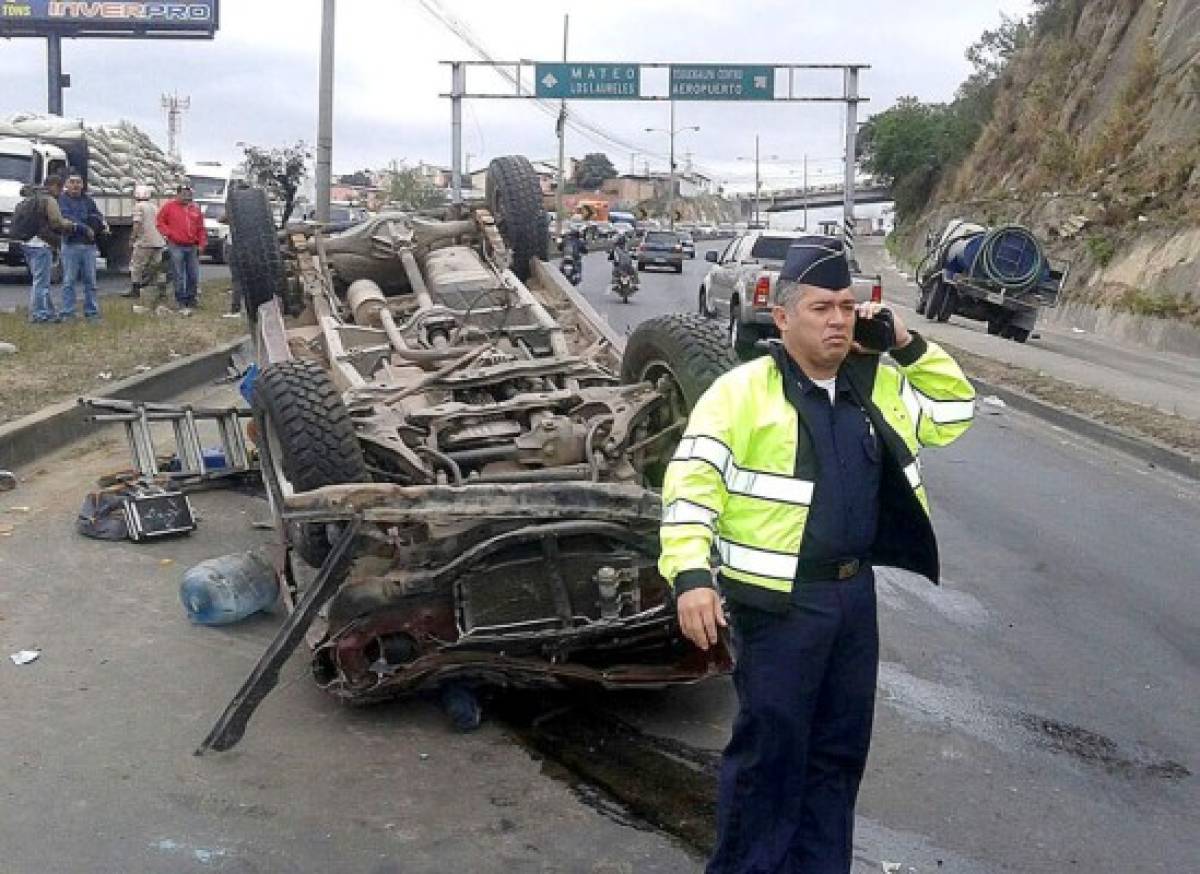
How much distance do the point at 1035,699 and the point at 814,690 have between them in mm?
2555

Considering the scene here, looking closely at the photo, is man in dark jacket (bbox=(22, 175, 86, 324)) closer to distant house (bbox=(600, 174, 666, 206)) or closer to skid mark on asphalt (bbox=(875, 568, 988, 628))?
skid mark on asphalt (bbox=(875, 568, 988, 628))

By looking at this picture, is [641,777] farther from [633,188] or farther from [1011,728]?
[633,188]

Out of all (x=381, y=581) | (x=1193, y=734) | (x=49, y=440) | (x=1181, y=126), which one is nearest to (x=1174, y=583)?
(x=1193, y=734)

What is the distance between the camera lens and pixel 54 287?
21953 mm

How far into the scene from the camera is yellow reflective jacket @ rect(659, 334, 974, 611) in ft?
11.2

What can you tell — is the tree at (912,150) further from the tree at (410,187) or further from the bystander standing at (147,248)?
the bystander standing at (147,248)

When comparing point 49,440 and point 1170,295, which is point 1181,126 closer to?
point 1170,295

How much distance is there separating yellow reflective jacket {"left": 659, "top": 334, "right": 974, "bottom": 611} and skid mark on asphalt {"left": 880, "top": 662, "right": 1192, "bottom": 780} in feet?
5.98

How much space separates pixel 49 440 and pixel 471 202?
3444 mm

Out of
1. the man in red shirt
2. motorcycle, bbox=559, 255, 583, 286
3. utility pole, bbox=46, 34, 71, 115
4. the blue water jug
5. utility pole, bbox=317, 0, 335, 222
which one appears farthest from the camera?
utility pole, bbox=46, 34, 71, 115

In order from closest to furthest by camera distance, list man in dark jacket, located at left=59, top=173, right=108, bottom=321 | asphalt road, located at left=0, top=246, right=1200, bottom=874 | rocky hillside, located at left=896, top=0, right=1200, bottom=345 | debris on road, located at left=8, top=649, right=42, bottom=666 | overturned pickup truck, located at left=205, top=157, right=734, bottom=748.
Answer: asphalt road, located at left=0, top=246, right=1200, bottom=874 → overturned pickup truck, located at left=205, top=157, right=734, bottom=748 → debris on road, located at left=8, top=649, right=42, bottom=666 → man in dark jacket, located at left=59, top=173, right=108, bottom=321 → rocky hillside, located at left=896, top=0, right=1200, bottom=345

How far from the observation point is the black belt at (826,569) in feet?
11.4

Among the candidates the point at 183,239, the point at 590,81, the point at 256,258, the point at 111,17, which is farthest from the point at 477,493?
the point at 111,17

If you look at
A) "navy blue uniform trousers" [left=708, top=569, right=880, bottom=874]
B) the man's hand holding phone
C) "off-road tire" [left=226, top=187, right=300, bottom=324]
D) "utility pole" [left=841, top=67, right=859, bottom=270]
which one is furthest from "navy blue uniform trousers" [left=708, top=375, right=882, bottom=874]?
"utility pole" [left=841, top=67, right=859, bottom=270]
